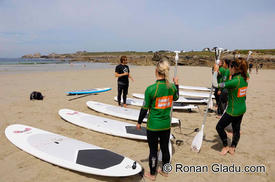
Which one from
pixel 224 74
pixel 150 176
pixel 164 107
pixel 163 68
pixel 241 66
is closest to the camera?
pixel 163 68

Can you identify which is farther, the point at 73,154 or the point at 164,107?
the point at 73,154

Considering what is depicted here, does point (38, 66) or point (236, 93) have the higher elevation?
point (38, 66)

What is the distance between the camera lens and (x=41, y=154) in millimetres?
3279

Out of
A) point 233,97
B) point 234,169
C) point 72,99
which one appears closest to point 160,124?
point 233,97

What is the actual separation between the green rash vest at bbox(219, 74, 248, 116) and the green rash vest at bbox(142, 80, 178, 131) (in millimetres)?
1263

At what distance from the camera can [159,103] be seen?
7.80 feet

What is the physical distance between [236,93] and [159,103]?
168 cm

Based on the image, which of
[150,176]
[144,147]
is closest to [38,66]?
[144,147]

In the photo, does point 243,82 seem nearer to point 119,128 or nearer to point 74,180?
point 119,128

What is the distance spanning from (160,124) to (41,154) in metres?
2.45

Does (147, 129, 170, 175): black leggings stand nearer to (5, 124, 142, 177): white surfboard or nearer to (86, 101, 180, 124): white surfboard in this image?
(5, 124, 142, 177): white surfboard

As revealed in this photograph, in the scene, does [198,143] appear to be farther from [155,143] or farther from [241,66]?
[241,66]

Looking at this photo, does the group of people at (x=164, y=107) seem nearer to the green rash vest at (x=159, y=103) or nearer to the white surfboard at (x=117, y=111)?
the green rash vest at (x=159, y=103)

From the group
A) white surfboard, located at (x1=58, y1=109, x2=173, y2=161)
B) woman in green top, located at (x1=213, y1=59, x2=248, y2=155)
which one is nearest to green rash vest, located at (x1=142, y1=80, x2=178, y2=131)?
woman in green top, located at (x1=213, y1=59, x2=248, y2=155)
